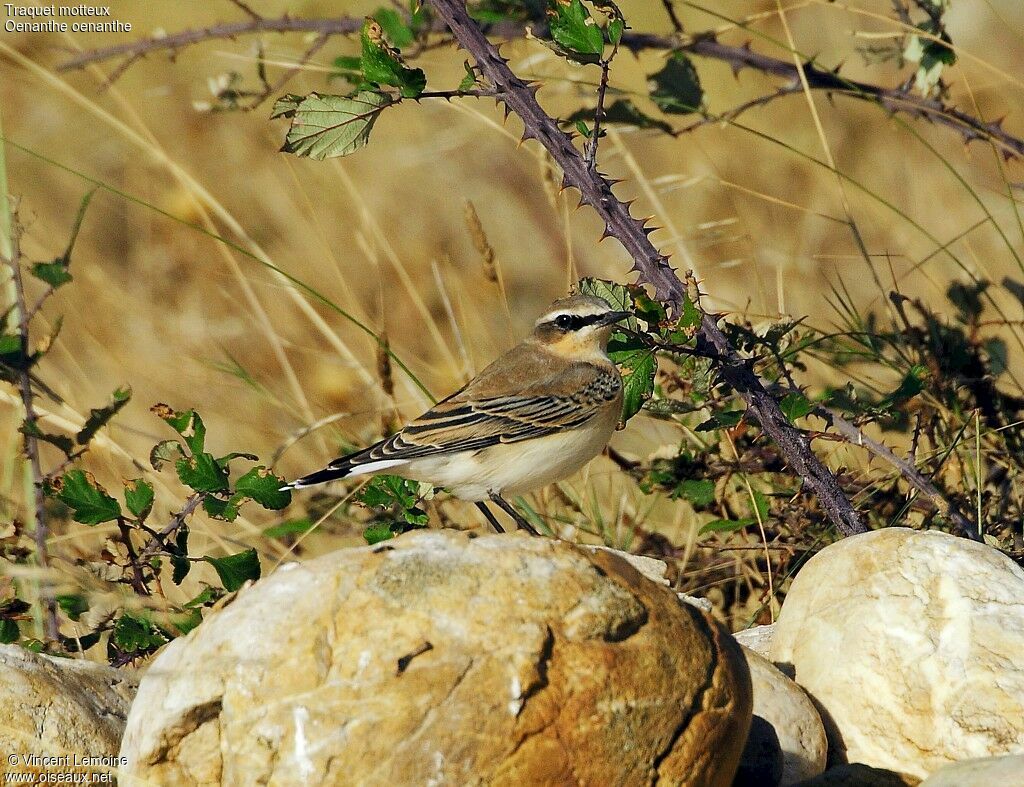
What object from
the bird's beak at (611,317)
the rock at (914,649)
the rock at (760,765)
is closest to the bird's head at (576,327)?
→ the bird's beak at (611,317)

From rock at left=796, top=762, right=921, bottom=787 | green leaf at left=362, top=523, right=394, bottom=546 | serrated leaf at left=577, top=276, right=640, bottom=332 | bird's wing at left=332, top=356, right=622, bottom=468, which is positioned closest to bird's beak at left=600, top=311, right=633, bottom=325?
bird's wing at left=332, top=356, right=622, bottom=468

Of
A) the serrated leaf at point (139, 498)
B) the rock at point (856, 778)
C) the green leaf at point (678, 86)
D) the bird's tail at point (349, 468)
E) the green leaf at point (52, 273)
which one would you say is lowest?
the rock at point (856, 778)

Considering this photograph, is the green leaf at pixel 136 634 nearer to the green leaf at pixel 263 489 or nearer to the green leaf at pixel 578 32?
the green leaf at pixel 263 489

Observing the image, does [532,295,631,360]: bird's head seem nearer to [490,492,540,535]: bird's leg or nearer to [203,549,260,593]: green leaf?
[490,492,540,535]: bird's leg

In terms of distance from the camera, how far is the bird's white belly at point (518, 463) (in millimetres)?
4988

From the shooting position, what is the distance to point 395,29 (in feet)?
18.0

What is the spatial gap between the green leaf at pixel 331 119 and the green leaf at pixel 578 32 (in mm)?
573

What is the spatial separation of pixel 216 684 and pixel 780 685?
1.39 meters

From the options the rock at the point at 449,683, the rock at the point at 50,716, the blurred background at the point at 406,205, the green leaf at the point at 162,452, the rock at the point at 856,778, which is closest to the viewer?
the rock at the point at 449,683

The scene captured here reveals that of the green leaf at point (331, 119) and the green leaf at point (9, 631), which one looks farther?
the green leaf at point (9, 631)

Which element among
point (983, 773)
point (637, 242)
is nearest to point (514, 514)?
point (637, 242)

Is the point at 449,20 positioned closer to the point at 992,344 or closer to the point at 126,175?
the point at 992,344

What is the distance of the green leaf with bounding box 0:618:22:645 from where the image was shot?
4359 mm

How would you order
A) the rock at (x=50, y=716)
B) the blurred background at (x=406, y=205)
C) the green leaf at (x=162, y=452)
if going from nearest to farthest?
the rock at (x=50, y=716)
the green leaf at (x=162, y=452)
the blurred background at (x=406, y=205)
